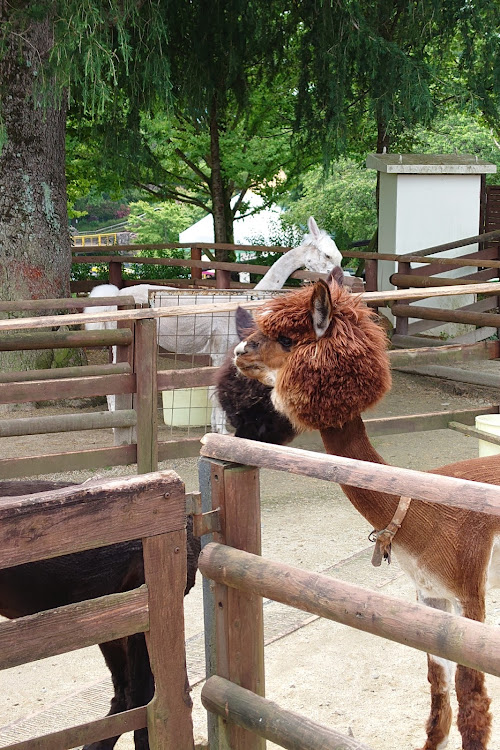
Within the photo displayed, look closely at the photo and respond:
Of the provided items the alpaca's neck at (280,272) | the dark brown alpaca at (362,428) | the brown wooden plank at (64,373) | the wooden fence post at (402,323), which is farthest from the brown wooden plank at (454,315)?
the dark brown alpaca at (362,428)

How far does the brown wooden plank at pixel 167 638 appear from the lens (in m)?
2.15

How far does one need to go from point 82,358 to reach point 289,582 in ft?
26.3

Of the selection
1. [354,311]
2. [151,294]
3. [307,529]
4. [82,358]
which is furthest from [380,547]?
[82,358]

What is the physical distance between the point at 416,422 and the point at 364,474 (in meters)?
4.40

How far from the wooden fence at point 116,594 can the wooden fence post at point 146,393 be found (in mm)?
3490

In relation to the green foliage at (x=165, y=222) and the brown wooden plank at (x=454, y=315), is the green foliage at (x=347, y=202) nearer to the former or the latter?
the green foliage at (x=165, y=222)

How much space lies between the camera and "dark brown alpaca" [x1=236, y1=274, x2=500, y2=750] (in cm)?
266

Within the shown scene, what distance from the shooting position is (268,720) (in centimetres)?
225

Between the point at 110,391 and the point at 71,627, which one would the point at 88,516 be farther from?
the point at 110,391

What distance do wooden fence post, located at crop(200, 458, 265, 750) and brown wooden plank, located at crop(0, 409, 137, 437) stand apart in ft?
10.7

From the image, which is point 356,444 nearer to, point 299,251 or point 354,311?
point 354,311

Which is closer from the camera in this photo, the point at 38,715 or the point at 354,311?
the point at 354,311

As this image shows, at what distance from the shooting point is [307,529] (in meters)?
5.64

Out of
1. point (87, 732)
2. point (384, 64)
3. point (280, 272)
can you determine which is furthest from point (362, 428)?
point (384, 64)
